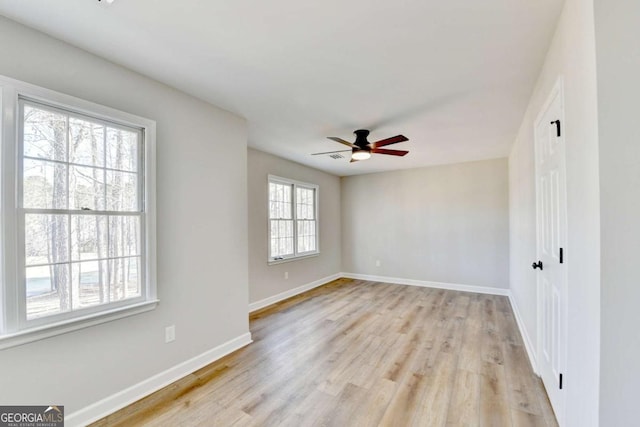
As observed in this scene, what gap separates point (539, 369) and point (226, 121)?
3.81m

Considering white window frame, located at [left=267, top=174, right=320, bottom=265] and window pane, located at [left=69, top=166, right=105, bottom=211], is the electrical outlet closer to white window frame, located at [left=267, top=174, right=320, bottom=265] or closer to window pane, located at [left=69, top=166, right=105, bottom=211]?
window pane, located at [left=69, top=166, right=105, bottom=211]

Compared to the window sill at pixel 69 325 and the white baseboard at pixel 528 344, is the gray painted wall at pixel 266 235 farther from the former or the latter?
the white baseboard at pixel 528 344

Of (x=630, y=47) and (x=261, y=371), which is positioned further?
(x=261, y=371)

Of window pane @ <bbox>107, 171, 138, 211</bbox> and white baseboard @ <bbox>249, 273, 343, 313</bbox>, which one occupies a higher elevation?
window pane @ <bbox>107, 171, 138, 211</bbox>

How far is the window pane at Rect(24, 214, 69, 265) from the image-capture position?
1660mm

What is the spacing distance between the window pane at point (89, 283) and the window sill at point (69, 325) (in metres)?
0.10

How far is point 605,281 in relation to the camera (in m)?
1.07

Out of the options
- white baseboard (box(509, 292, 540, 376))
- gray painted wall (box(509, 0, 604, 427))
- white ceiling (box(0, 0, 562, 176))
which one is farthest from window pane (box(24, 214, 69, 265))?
white baseboard (box(509, 292, 540, 376))

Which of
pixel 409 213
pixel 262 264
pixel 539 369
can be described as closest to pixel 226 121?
pixel 262 264

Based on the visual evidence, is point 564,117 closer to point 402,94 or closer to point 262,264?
point 402,94

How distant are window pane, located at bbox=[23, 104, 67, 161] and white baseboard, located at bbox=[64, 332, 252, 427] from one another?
5.67 ft

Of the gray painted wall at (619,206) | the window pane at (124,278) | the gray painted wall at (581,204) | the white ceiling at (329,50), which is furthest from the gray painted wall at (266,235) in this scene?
the gray painted wall at (619,206)

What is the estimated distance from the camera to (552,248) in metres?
1.94

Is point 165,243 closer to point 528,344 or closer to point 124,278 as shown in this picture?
point 124,278
